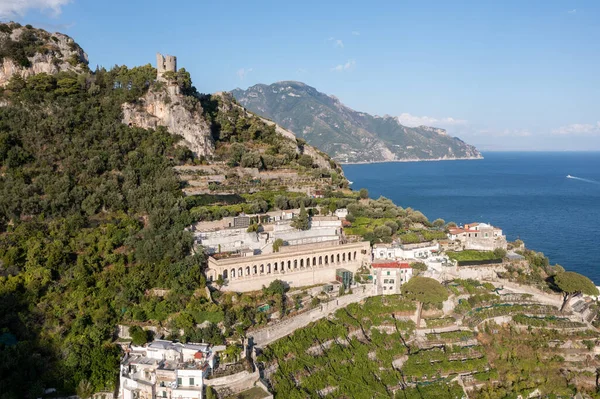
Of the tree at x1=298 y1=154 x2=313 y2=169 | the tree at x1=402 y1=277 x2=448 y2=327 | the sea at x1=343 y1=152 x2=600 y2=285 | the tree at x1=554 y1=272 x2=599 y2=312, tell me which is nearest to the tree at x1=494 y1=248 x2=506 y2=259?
the tree at x1=554 y1=272 x2=599 y2=312

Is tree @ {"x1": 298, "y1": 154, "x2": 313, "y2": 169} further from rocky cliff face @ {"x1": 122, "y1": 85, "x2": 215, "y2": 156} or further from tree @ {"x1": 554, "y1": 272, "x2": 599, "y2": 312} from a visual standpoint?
tree @ {"x1": 554, "y1": 272, "x2": 599, "y2": 312}

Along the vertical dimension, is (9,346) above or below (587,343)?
above

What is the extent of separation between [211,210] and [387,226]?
14312mm

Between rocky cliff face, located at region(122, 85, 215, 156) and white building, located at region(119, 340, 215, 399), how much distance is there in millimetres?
24518

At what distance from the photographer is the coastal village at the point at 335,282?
2480 centimetres

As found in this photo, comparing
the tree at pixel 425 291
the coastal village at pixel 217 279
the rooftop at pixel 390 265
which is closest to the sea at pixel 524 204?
the coastal village at pixel 217 279

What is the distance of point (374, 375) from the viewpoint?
2773 cm

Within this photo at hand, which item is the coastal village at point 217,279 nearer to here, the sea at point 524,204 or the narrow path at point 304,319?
the narrow path at point 304,319

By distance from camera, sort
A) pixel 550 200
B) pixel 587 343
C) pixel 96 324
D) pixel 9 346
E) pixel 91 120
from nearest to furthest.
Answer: pixel 9 346 → pixel 96 324 → pixel 587 343 → pixel 91 120 → pixel 550 200

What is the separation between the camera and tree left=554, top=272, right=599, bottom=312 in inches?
1395

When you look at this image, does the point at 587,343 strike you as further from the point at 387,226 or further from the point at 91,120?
the point at 91,120

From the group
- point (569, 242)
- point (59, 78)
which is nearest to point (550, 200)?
point (569, 242)

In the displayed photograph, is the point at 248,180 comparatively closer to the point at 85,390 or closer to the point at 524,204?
the point at 85,390

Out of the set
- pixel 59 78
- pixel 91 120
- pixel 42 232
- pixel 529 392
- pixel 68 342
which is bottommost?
pixel 529 392
